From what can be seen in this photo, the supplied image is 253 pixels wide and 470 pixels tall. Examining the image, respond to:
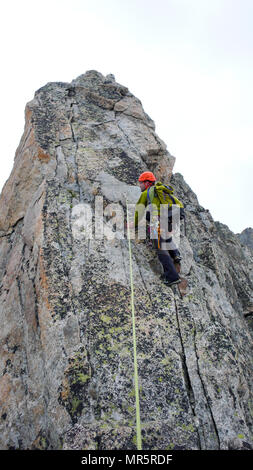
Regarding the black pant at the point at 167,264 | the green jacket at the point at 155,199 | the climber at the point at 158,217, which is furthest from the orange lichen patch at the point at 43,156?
the black pant at the point at 167,264

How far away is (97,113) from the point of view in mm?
12219

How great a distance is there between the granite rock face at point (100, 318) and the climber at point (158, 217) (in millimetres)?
342

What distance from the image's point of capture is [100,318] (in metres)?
7.25

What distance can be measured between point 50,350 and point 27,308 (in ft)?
4.61

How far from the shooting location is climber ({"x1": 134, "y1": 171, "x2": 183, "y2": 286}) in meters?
8.09

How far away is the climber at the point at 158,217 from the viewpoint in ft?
26.5

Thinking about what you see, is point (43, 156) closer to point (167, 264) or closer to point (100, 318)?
point (167, 264)

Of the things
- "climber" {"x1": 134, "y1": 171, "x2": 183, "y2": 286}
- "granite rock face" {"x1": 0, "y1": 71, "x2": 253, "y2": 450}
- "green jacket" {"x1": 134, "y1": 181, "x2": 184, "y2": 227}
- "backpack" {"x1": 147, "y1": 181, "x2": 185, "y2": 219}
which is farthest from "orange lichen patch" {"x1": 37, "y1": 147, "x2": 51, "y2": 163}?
"backpack" {"x1": 147, "y1": 181, "x2": 185, "y2": 219}

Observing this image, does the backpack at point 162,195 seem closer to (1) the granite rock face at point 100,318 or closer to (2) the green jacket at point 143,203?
(2) the green jacket at point 143,203

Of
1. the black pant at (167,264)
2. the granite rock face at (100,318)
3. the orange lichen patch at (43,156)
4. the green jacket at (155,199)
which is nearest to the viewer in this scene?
the granite rock face at (100,318)

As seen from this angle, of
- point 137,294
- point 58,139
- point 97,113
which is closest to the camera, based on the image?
point 137,294

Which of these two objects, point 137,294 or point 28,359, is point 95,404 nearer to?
point 28,359

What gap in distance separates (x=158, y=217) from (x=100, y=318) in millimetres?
2753

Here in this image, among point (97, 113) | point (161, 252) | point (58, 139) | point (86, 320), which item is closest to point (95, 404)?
point (86, 320)
